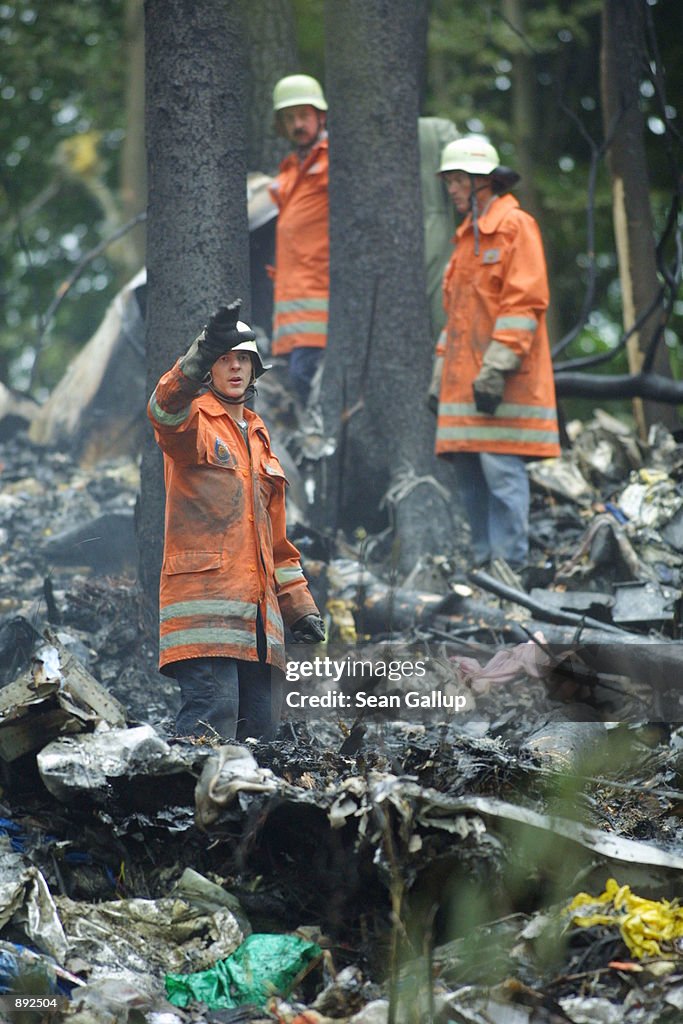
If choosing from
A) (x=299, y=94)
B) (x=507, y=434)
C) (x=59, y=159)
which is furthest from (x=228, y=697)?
(x=59, y=159)

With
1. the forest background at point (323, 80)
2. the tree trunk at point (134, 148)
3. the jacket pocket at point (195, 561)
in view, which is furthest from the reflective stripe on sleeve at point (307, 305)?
the tree trunk at point (134, 148)

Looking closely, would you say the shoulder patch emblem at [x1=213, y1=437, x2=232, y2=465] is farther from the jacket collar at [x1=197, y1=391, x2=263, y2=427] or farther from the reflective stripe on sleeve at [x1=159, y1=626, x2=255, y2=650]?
the reflective stripe on sleeve at [x1=159, y1=626, x2=255, y2=650]

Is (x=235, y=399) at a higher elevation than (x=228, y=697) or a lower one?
higher

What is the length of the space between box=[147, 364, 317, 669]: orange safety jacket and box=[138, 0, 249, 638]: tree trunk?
135 cm

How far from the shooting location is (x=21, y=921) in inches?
149

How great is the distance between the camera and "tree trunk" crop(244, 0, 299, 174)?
943cm

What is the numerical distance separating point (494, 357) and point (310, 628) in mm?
2364

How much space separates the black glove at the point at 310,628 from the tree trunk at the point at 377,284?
241 centimetres

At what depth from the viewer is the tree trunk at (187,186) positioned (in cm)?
634

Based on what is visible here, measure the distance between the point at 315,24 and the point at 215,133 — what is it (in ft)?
34.9

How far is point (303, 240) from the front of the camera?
331 inches

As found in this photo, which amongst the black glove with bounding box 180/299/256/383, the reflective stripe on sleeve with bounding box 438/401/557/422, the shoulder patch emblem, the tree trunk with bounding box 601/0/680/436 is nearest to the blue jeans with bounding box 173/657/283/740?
the shoulder patch emblem

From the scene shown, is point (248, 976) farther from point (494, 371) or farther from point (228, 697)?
point (494, 371)

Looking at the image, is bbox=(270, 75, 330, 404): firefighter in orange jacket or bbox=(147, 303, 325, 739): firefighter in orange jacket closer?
bbox=(147, 303, 325, 739): firefighter in orange jacket
